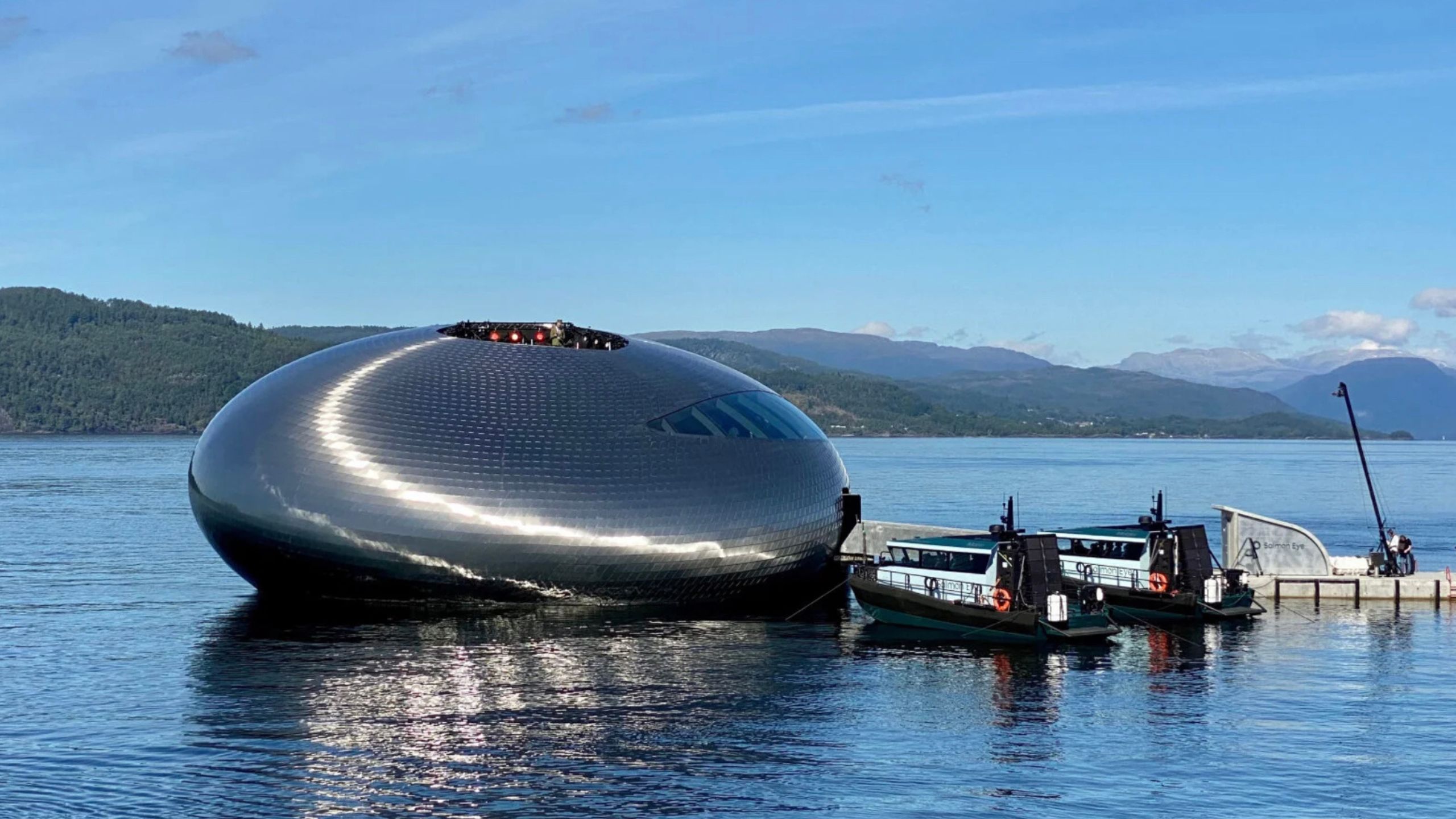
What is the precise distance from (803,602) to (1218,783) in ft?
99.3

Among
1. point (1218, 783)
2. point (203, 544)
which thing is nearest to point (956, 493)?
point (203, 544)

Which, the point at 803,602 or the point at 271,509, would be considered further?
the point at 803,602

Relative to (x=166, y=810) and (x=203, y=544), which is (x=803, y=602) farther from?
(x=203, y=544)

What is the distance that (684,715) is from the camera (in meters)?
40.0

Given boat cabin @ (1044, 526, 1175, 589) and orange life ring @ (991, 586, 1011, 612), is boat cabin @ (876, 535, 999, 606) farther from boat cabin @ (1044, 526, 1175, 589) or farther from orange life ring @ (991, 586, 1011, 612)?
boat cabin @ (1044, 526, 1175, 589)

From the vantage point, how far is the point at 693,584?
182ft

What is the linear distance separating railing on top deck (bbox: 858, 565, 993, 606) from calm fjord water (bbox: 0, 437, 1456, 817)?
2.27 m

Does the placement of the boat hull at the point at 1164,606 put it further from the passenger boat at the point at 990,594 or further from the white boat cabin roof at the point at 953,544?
the white boat cabin roof at the point at 953,544

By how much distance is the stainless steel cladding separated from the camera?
5188 centimetres

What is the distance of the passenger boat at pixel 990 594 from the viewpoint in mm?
55500

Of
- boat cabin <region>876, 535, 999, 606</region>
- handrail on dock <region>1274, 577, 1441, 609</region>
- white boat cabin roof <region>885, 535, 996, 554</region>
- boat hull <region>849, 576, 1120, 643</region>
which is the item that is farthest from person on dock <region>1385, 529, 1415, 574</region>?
boat cabin <region>876, 535, 999, 606</region>

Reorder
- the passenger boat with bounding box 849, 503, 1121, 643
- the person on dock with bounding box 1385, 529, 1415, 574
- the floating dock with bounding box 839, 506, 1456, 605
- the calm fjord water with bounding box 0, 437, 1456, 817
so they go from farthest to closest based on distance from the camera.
A: the person on dock with bounding box 1385, 529, 1415, 574 → the floating dock with bounding box 839, 506, 1456, 605 → the passenger boat with bounding box 849, 503, 1121, 643 → the calm fjord water with bounding box 0, 437, 1456, 817

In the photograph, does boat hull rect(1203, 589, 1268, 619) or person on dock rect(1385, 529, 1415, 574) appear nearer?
boat hull rect(1203, 589, 1268, 619)

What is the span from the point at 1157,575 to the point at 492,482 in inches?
1150
